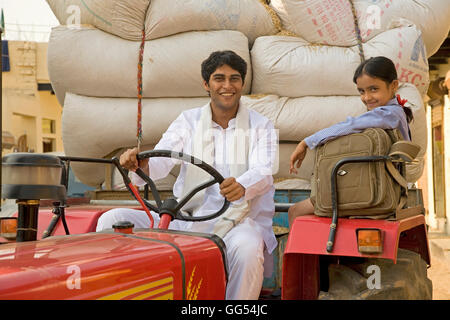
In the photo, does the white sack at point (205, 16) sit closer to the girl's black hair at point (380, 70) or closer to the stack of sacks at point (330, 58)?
the stack of sacks at point (330, 58)

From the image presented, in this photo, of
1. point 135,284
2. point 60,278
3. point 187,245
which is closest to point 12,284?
point 60,278

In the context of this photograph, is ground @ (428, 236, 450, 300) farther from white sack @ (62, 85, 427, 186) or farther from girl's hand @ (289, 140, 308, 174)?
girl's hand @ (289, 140, 308, 174)

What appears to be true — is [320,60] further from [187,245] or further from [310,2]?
[187,245]

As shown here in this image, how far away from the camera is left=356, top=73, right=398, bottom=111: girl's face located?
6.39 feet

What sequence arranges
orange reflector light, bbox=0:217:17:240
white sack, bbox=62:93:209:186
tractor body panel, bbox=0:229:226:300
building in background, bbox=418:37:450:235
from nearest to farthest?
tractor body panel, bbox=0:229:226:300
orange reflector light, bbox=0:217:17:240
white sack, bbox=62:93:209:186
building in background, bbox=418:37:450:235

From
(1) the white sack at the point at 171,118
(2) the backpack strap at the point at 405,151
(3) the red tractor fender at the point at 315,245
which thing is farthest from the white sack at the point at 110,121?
(2) the backpack strap at the point at 405,151

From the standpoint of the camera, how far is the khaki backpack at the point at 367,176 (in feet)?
5.02

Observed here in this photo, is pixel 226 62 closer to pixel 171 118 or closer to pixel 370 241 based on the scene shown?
pixel 171 118

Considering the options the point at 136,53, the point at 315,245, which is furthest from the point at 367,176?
the point at 136,53

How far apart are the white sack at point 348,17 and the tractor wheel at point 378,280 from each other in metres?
1.76

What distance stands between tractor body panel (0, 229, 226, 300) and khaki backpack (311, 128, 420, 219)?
20.1 inches

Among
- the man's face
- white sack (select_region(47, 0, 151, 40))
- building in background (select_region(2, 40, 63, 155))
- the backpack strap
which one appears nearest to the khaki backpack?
the backpack strap
